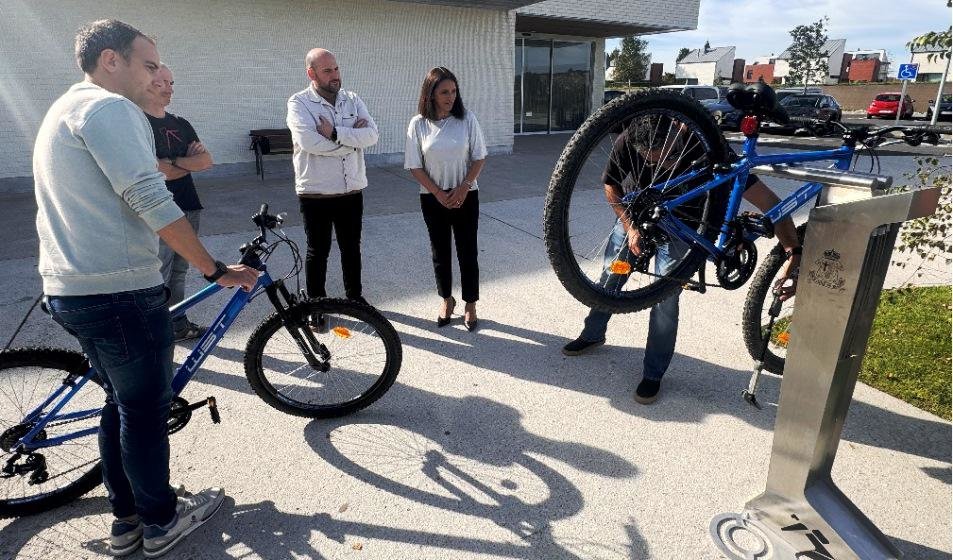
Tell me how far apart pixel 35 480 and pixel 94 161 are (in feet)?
4.74

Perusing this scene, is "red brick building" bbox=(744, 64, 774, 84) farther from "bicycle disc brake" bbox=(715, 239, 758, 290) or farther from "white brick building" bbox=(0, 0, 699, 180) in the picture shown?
"bicycle disc brake" bbox=(715, 239, 758, 290)

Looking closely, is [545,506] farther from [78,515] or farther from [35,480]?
[35,480]

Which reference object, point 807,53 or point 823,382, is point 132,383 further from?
point 807,53

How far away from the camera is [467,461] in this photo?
101 inches

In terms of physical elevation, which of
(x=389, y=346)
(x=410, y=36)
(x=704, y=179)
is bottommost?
(x=389, y=346)

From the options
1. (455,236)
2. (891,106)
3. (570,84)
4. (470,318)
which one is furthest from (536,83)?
(891,106)

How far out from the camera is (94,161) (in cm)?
163

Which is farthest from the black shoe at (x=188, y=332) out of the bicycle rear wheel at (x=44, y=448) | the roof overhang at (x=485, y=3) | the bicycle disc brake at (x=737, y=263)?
the roof overhang at (x=485, y=3)

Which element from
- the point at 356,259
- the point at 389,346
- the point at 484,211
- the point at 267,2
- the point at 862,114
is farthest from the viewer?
the point at 862,114

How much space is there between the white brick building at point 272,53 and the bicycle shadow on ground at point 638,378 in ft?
24.7

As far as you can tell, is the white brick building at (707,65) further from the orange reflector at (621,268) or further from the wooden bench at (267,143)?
the orange reflector at (621,268)

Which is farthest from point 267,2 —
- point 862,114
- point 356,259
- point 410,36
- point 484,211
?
point 862,114

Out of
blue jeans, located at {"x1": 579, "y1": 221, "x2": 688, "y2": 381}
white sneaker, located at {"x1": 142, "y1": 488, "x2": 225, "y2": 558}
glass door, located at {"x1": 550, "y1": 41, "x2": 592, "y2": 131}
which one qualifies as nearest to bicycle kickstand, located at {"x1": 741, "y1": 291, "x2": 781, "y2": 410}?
blue jeans, located at {"x1": 579, "y1": 221, "x2": 688, "y2": 381}

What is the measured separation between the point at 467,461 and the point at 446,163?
190cm
